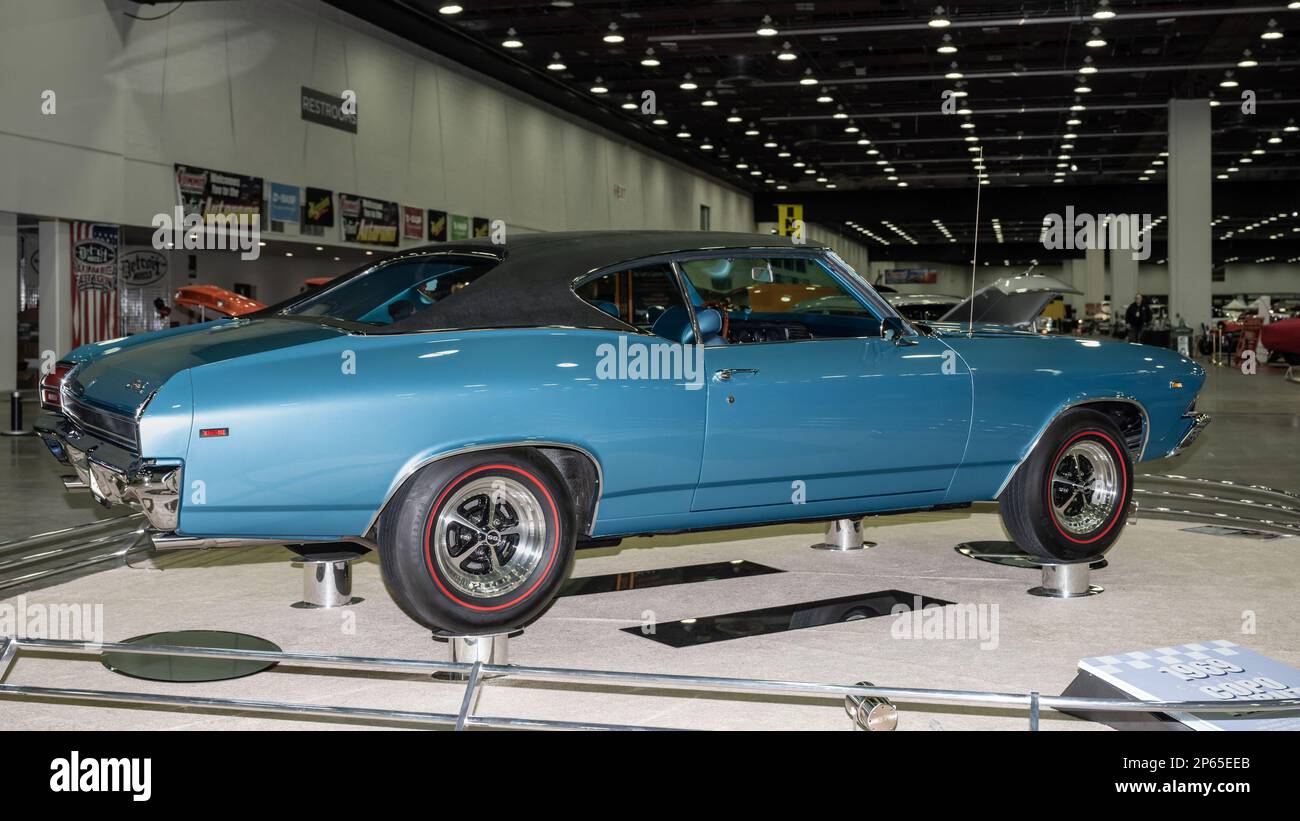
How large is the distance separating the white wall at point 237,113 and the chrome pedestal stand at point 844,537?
1290 cm

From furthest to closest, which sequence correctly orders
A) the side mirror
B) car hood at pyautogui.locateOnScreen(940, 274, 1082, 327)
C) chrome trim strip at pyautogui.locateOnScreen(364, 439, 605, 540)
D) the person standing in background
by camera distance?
the person standing in background < car hood at pyautogui.locateOnScreen(940, 274, 1082, 327) < the side mirror < chrome trim strip at pyautogui.locateOnScreen(364, 439, 605, 540)

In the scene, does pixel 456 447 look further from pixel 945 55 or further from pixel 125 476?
pixel 945 55

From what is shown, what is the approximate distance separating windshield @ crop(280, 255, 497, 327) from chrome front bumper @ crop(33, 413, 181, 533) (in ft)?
2.86

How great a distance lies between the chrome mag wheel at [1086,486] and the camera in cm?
526

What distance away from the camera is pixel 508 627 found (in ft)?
13.0

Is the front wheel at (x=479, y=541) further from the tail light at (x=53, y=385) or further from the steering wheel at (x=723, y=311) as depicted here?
the tail light at (x=53, y=385)

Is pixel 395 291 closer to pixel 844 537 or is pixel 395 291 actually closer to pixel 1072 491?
pixel 844 537

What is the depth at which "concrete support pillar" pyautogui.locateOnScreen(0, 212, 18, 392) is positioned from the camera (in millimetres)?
16141

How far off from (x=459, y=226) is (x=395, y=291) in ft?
65.8

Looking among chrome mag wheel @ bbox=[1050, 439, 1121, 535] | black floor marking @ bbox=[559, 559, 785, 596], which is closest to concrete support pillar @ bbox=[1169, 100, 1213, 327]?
chrome mag wheel @ bbox=[1050, 439, 1121, 535]

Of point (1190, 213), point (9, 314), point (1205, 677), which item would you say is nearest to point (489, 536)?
point (1205, 677)

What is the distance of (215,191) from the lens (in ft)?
58.0

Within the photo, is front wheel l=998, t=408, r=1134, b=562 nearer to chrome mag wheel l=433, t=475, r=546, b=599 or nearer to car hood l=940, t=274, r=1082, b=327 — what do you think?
car hood l=940, t=274, r=1082, b=327
